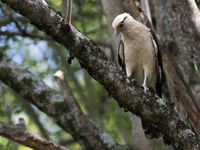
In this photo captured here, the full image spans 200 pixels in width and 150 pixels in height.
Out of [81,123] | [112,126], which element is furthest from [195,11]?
[112,126]

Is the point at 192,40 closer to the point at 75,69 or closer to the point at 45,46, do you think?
the point at 75,69

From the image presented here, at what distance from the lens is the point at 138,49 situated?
20.1ft

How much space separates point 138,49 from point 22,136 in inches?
102

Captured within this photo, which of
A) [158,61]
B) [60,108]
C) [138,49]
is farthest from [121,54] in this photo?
[60,108]

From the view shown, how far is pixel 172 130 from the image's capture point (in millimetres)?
4121

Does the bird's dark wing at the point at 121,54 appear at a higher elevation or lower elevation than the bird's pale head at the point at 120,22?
lower

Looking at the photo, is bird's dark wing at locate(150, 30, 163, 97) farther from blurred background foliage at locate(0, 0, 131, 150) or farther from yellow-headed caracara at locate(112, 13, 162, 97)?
blurred background foliage at locate(0, 0, 131, 150)

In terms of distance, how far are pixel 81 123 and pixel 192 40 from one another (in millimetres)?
2478

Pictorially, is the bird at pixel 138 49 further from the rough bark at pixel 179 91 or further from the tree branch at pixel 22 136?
the tree branch at pixel 22 136

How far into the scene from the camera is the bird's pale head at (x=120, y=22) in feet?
19.0

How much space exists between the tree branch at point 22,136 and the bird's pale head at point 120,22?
230cm

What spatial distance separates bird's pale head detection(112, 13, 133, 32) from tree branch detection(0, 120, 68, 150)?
2299 millimetres

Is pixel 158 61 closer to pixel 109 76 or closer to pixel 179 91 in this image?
pixel 179 91

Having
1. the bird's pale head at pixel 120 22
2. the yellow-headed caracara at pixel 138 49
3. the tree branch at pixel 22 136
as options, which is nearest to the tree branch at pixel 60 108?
the tree branch at pixel 22 136
